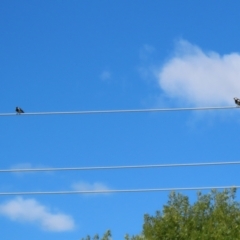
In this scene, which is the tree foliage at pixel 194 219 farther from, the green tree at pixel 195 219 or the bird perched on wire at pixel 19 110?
the bird perched on wire at pixel 19 110

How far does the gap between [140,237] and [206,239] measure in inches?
277

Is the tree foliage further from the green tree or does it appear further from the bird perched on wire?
the bird perched on wire

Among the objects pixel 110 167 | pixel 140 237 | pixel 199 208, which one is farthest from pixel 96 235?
pixel 110 167

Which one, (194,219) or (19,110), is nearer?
(19,110)

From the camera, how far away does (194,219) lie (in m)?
56.2

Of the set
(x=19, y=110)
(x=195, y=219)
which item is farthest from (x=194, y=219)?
(x=19, y=110)

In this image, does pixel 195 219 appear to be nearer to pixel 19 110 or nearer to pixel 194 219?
pixel 194 219

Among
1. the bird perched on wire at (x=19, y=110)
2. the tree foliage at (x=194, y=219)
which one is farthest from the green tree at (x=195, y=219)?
the bird perched on wire at (x=19, y=110)

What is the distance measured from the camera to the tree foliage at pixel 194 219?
53.5 m

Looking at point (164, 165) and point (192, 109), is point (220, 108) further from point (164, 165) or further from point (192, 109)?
point (164, 165)

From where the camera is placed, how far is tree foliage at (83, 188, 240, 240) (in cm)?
5350

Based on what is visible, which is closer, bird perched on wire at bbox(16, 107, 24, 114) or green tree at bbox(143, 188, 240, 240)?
bird perched on wire at bbox(16, 107, 24, 114)

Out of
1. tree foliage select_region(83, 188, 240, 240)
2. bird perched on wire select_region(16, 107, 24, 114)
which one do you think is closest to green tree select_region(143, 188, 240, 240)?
tree foliage select_region(83, 188, 240, 240)

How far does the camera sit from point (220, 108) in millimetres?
17766
